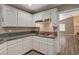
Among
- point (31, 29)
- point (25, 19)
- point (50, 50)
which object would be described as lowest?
point (50, 50)

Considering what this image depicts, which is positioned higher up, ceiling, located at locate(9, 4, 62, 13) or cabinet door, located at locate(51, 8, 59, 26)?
ceiling, located at locate(9, 4, 62, 13)

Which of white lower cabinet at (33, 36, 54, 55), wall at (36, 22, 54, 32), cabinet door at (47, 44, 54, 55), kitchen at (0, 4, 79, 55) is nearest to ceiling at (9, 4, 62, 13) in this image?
kitchen at (0, 4, 79, 55)

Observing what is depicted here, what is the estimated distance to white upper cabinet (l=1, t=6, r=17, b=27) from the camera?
3.78 feet

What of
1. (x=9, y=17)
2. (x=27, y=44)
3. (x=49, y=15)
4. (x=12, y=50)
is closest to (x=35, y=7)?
(x=49, y=15)

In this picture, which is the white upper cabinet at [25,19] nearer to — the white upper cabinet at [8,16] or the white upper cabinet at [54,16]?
the white upper cabinet at [8,16]

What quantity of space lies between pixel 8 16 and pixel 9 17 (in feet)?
0.05

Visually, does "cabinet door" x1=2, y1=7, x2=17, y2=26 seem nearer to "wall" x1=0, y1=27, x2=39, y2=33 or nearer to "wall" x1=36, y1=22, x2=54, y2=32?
"wall" x1=0, y1=27, x2=39, y2=33

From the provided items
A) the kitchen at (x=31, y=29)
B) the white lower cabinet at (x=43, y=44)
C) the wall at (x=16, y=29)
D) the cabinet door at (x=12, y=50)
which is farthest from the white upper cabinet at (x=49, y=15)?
the cabinet door at (x=12, y=50)

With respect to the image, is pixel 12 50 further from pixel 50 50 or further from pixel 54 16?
pixel 54 16

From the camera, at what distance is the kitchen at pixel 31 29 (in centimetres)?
116

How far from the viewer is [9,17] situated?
1179mm

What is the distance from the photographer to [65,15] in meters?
1.24
